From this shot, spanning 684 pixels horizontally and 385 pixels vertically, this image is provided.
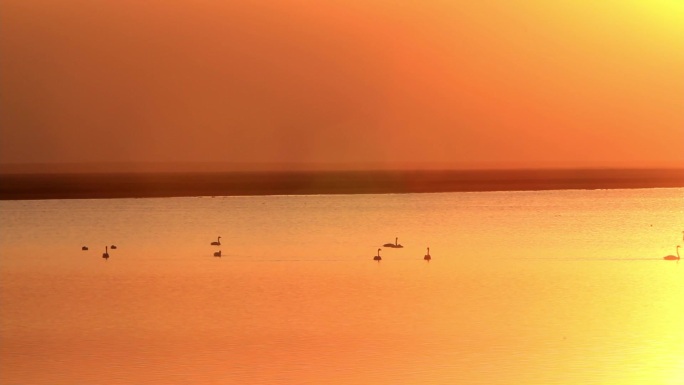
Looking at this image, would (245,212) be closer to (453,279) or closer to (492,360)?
(453,279)

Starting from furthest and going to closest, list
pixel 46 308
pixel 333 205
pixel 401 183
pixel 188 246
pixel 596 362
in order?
pixel 401 183 → pixel 333 205 → pixel 188 246 → pixel 46 308 → pixel 596 362

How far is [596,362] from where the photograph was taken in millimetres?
10508

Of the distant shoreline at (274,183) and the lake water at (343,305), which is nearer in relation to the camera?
the lake water at (343,305)

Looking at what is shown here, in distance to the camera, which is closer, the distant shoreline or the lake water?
the lake water

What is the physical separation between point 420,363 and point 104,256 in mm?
13760

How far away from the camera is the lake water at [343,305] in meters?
10.4

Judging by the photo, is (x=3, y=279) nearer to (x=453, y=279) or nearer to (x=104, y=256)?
(x=104, y=256)

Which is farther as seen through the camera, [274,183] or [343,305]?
[274,183]

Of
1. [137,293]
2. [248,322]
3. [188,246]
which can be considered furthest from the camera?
[188,246]

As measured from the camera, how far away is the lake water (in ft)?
34.2

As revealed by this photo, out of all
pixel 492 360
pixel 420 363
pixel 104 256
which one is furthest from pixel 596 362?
pixel 104 256

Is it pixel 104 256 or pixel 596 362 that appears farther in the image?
pixel 104 256

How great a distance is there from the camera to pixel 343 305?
14.8 meters

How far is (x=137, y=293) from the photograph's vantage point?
1675cm
